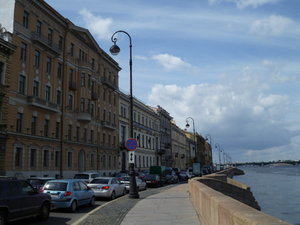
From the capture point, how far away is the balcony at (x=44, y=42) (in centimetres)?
3225

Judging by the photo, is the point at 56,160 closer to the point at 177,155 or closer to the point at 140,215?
the point at 140,215

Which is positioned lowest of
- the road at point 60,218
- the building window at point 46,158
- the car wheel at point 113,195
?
the road at point 60,218

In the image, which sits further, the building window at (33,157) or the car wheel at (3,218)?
the building window at (33,157)

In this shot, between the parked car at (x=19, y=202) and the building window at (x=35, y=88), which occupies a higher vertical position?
the building window at (x=35, y=88)

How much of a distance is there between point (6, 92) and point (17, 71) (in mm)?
2614

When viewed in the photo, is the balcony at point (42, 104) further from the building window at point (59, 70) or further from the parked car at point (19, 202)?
the parked car at point (19, 202)

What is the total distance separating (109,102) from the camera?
52156 mm

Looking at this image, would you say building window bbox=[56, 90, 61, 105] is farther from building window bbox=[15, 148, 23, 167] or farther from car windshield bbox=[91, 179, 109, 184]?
car windshield bbox=[91, 179, 109, 184]

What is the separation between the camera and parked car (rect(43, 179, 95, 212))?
1412cm

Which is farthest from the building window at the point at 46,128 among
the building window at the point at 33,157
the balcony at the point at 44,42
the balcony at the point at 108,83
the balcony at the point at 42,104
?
the balcony at the point at 108,83

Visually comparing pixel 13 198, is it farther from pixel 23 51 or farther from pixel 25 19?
pixel 25 19

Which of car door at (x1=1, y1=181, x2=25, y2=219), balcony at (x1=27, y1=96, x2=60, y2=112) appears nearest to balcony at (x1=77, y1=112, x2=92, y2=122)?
balcony at (x1=27, y1=96, x2=60, y2=112)

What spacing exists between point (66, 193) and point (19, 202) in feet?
12.3

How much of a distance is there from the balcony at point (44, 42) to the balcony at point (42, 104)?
18.2 ft
